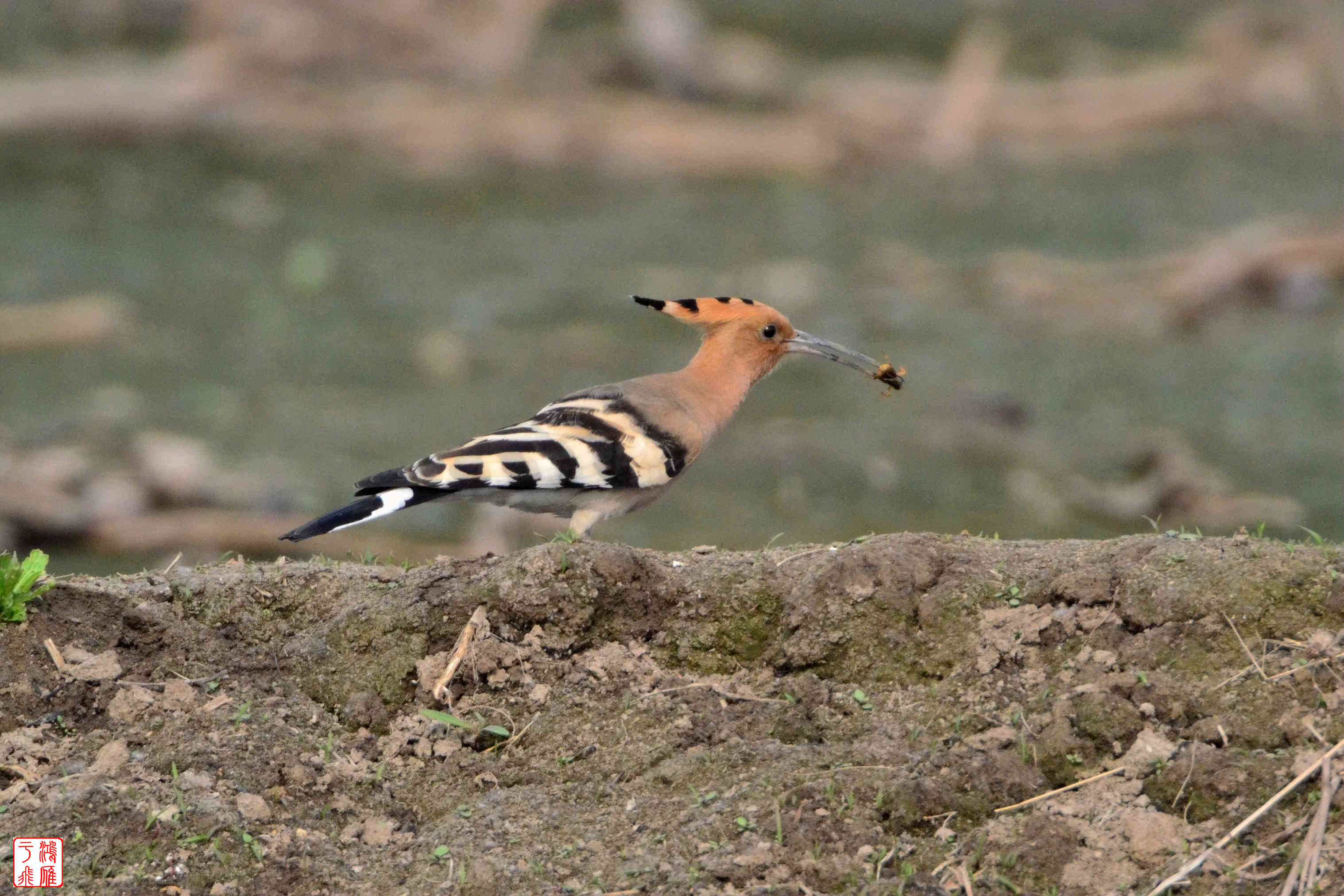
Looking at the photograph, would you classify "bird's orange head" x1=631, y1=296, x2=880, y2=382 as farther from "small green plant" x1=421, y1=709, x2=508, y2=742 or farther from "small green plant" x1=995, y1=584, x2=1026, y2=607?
"small green plant" x1=421, y1=709, x2=508, y2=742

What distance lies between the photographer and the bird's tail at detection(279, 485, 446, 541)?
14.5ft

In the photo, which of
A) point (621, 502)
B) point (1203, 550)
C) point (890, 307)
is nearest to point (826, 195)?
point (890, 307)

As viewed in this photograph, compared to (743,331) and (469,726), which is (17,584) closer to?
(469,726)

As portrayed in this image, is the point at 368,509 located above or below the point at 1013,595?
below

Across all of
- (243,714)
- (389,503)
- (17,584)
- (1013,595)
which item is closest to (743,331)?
(389,503)

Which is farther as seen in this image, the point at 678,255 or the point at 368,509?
the point at 678,255

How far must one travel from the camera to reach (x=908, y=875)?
3236mm

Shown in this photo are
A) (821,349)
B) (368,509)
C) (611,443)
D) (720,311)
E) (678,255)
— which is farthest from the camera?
(678,255)

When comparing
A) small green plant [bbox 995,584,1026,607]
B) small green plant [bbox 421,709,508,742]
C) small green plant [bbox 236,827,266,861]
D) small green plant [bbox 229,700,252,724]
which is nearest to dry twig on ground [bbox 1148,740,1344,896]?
small green plant [bbox 995,584,1026,607]

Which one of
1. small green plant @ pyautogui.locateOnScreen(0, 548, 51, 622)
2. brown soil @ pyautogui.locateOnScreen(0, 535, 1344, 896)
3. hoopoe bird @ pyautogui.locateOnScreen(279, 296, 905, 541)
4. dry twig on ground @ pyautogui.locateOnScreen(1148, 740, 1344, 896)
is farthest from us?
hoopoe bird @ pyautogui.locateOnScreen(279, 296, 905, 541)

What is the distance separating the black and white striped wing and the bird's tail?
0.01 m

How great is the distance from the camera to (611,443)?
4.98 metres

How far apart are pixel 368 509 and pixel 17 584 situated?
3.35 ft

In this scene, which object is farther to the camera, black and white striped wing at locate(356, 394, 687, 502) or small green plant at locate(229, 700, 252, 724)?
black and white striped wing at locate(356, 394, 687, 502)
